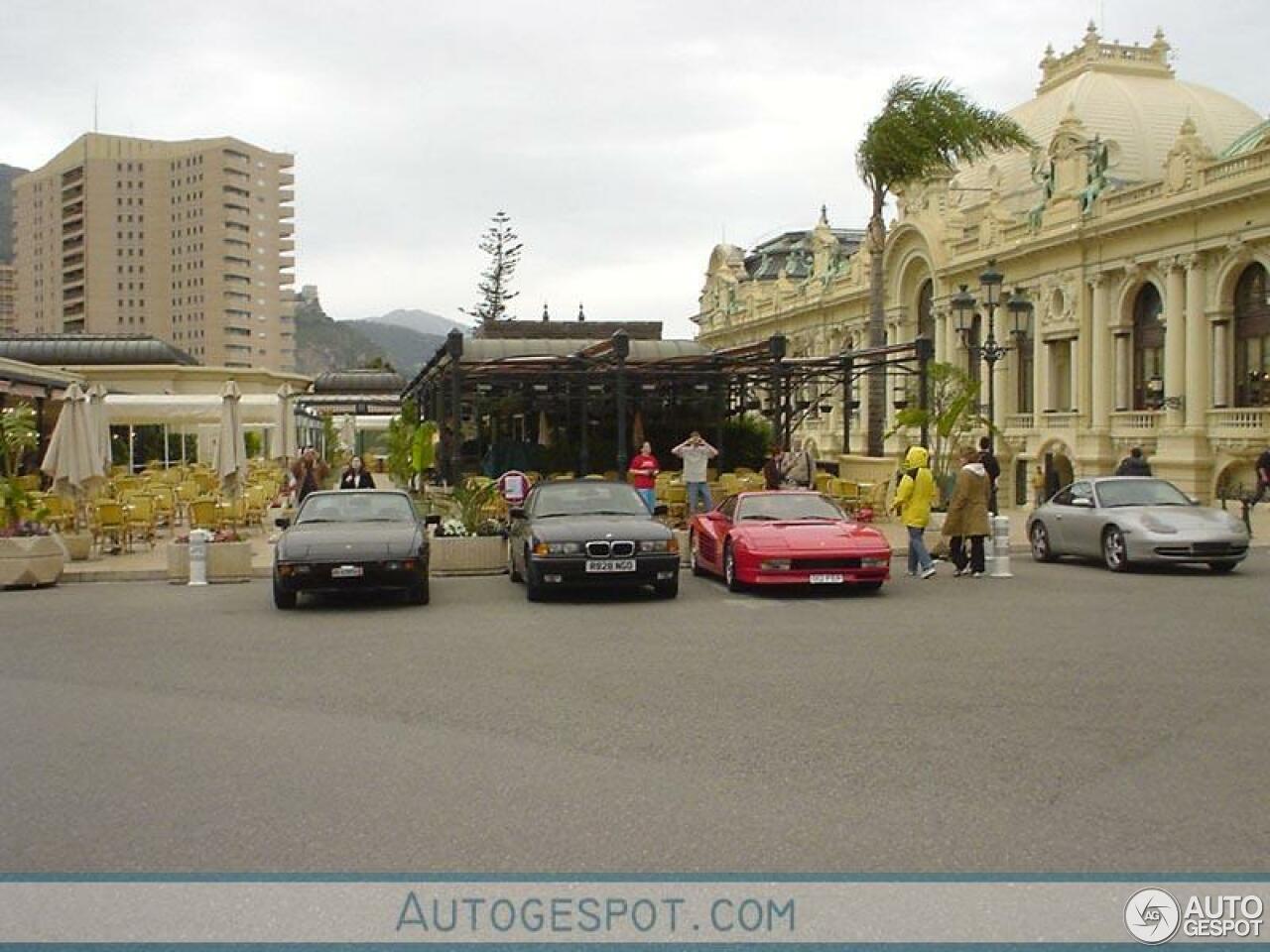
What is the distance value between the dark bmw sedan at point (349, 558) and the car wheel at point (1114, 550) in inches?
379

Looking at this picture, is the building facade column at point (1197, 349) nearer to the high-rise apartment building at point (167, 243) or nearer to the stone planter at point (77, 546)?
the stone planter at point (77, 546)

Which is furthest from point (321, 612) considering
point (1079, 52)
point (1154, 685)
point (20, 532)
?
point (1079, 52)

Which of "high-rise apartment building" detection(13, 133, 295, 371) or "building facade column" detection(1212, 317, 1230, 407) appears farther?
"high-rise apartment building" detection(13, 133, 295, 371)

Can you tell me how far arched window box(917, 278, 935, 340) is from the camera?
6119cm

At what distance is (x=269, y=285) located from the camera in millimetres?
156000

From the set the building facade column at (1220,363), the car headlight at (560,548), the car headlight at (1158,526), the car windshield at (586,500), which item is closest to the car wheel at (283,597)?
the car headlight at (560,548)

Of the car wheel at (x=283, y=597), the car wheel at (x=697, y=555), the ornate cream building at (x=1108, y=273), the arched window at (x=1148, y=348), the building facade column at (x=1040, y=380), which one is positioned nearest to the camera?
the car wheel at (x=283, y=597)

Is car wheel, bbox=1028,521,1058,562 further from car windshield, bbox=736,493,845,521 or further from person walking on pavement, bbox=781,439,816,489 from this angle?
car windshield, bbox=736,493,845,521

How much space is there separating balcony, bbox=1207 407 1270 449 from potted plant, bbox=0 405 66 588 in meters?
34.1

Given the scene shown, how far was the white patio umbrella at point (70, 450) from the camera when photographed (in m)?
22.2

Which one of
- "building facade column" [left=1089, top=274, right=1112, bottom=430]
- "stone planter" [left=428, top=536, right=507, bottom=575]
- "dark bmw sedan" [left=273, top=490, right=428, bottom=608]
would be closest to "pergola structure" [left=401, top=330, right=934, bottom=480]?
"stone planter" [left=428, top=536, right=507, bottom=575]

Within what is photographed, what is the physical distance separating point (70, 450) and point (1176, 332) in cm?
3542

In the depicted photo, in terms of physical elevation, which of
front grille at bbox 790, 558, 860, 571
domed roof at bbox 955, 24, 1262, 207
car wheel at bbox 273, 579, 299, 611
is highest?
domed roof at bbox 955, 24, 1262, 207

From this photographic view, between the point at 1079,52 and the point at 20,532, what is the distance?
5547 cm
